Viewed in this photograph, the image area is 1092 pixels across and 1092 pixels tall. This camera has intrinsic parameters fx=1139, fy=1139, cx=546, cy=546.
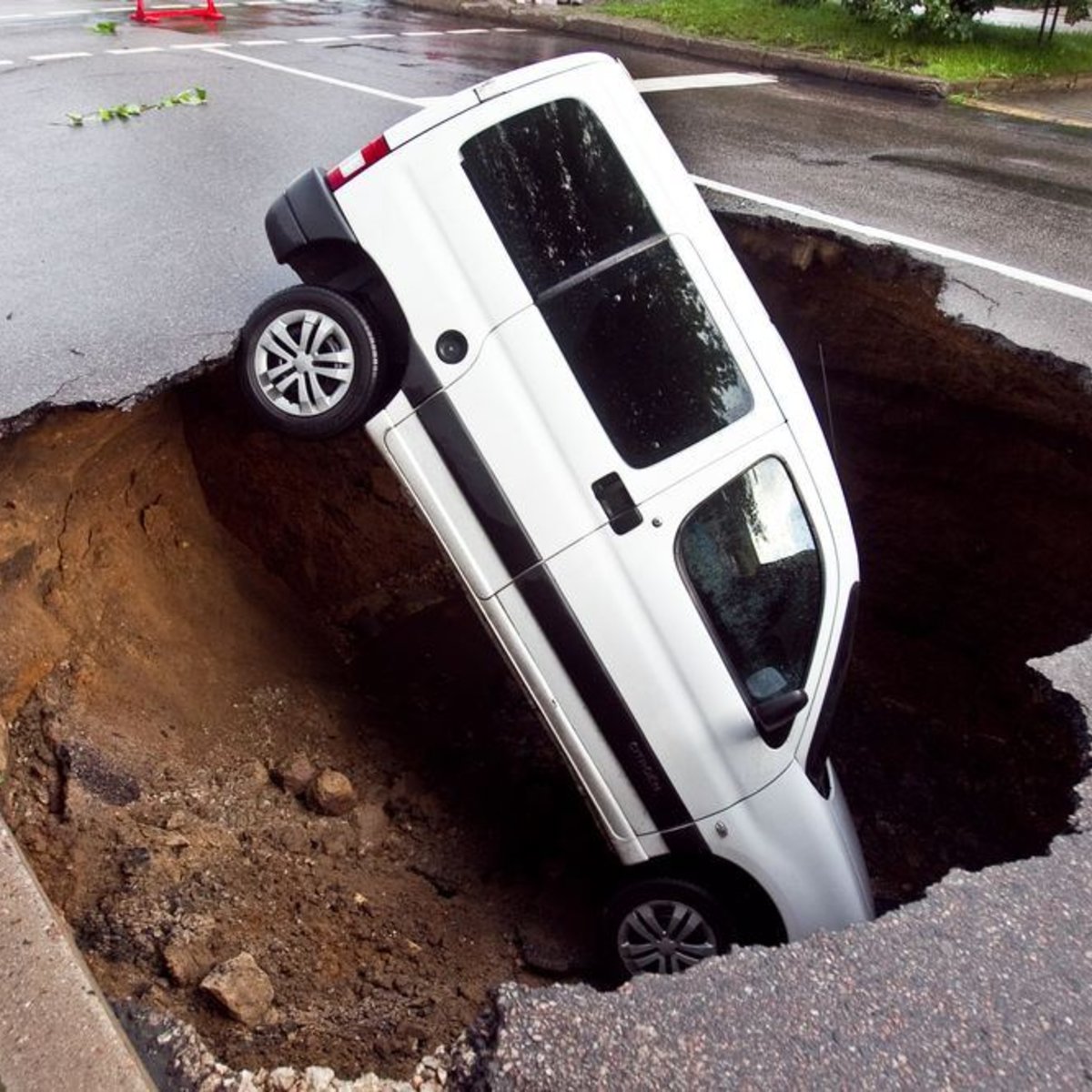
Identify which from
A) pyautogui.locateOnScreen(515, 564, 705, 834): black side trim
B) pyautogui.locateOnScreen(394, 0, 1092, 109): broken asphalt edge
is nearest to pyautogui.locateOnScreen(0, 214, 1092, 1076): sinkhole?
pyautogui.locateOnScreen(515, 564, 705, 834): black side trim

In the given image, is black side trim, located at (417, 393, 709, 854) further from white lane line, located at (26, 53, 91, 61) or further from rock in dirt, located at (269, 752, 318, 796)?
white lane line, located at (26, 53, 91, 61)

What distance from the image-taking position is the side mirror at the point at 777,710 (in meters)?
4.00

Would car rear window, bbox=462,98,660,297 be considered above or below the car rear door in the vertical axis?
above

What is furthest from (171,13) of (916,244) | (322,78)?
(916,244)

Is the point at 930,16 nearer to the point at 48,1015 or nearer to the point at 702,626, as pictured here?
the point at 702,626

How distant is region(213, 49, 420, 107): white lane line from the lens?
35.3 ft

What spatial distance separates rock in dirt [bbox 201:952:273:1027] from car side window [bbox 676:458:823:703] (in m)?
1.90

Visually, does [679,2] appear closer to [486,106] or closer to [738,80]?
[738,80]

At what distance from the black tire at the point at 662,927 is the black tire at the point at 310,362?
2.12 m

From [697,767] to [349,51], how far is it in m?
11.9

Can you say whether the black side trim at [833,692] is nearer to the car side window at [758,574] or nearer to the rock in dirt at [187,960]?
the car side window at [758,574]

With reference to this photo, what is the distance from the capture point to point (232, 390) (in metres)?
5.55

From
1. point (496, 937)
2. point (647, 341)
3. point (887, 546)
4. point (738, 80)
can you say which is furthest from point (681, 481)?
point (738, 80)

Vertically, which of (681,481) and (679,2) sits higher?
(679,2)
